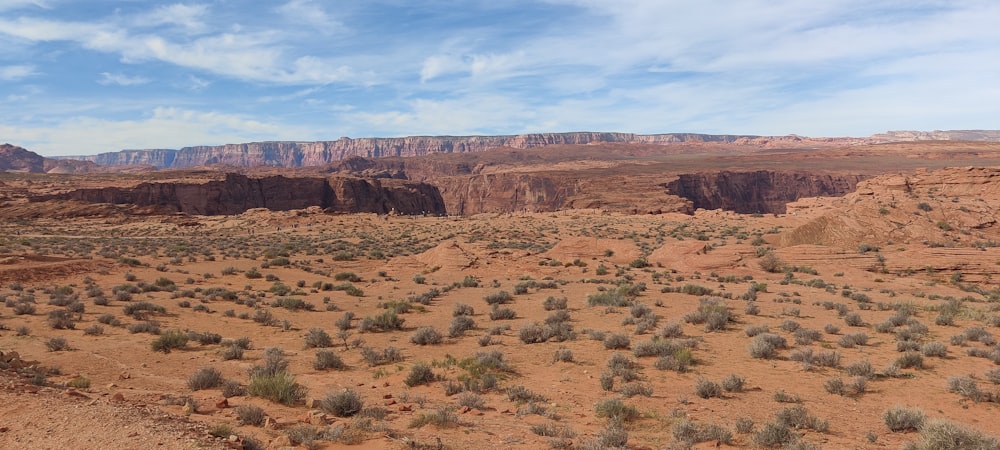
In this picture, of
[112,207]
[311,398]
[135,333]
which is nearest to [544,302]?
[311,398]

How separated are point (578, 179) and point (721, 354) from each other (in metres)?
103

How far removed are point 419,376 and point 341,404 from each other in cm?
213

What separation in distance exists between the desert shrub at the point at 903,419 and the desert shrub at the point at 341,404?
22.1 feet

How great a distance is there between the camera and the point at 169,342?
10680 millimetres

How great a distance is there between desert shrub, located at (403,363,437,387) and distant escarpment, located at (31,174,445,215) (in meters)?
71.3

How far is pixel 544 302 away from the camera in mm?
15852

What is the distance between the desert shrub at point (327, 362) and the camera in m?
9.69

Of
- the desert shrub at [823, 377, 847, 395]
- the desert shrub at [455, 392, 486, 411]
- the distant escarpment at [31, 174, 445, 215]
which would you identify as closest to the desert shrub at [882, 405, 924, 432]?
the desert shrub at [823, 377, 847, 395]

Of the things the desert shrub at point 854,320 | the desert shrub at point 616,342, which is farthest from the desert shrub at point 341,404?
the desert shrub at point 854,320

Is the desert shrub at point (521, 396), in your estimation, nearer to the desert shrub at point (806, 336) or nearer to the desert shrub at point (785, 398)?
the desert shrub at point (785, 398)

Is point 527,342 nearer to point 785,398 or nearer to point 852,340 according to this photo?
point 785,398

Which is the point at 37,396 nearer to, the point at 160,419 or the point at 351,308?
the point at 160,419

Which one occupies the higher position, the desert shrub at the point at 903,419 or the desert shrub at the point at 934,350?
the desert shrub at the point at 903,419

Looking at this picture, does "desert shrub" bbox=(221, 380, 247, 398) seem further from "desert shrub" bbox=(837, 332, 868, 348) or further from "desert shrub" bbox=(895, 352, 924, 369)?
"desert shrub" bbox=(837, 332, 868, 348)
